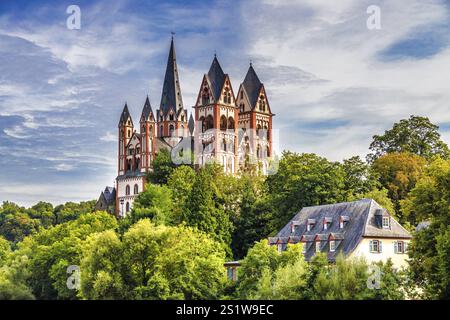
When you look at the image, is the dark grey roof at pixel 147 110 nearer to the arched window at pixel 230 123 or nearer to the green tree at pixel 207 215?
the arched window at pixel 230 123

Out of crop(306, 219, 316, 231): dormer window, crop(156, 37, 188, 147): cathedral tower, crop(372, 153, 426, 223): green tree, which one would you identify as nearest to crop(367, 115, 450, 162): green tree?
crop(372, 153, 426, 223): green tree

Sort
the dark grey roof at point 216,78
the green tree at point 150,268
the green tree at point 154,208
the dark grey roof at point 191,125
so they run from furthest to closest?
the dark grey roof at point 191,125, the dark grey roof at point 216,78, the green tree at point 154,208, the green tree at point 150,268

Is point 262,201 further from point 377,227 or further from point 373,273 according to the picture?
point 373,273

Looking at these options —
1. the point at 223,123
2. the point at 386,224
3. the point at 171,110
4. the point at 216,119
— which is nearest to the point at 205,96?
the point at 216,119

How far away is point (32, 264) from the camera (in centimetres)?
6862

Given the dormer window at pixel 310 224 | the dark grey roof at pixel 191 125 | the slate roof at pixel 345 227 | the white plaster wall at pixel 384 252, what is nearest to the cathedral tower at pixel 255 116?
the dark grey roof at pixel 191 125

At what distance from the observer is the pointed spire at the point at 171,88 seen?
131m

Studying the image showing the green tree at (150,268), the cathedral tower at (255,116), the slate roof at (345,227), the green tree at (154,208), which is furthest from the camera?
the cathedral tower at (255,116)

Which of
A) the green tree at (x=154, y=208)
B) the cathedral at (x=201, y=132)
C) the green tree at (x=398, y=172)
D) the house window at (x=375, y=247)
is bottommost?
the house window at (x=375, y=247)

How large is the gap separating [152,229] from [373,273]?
15603mm

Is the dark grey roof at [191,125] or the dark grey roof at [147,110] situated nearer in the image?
the dark grey roof at [147,110]

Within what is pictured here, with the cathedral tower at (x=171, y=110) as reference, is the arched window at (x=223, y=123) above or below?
below

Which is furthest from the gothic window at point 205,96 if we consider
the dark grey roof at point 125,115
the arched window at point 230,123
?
the dark grey roof at point 125,115

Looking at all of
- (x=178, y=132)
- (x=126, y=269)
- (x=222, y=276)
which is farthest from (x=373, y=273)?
(x=178, y=132)
